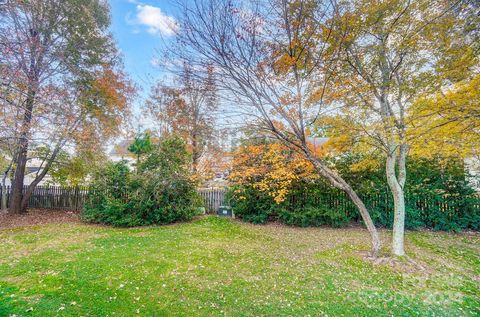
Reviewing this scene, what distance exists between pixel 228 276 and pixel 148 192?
16.3 feet

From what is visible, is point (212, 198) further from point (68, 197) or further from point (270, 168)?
point (68, 197)

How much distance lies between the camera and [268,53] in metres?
4.71

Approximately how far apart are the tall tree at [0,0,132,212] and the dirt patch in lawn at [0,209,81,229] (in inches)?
19.8

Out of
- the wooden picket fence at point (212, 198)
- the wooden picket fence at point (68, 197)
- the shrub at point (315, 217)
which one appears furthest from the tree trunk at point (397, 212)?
the wooden picket fence at point (212, 198)

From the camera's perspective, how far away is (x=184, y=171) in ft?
25.9

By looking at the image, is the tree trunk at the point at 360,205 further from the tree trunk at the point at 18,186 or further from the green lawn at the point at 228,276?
the tree trunk at the point at 18,186

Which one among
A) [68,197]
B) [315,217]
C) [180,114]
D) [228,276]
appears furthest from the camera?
[180,114]

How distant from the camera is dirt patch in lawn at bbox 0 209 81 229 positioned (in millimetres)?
7466

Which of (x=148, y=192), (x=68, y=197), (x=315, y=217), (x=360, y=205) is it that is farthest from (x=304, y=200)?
(x=68, y=197)

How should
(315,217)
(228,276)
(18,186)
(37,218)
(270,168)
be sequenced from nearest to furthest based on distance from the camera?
(228,276) → (270,168) → (315,217) → (37,218) → (18,186)

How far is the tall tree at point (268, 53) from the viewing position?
432 centimetres

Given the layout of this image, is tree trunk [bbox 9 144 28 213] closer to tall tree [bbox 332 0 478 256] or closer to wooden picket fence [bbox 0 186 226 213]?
wooden picket fence [bbox 0 186 226 213]

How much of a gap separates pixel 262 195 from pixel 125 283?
17.5 ft

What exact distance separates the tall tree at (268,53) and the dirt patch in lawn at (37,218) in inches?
302
